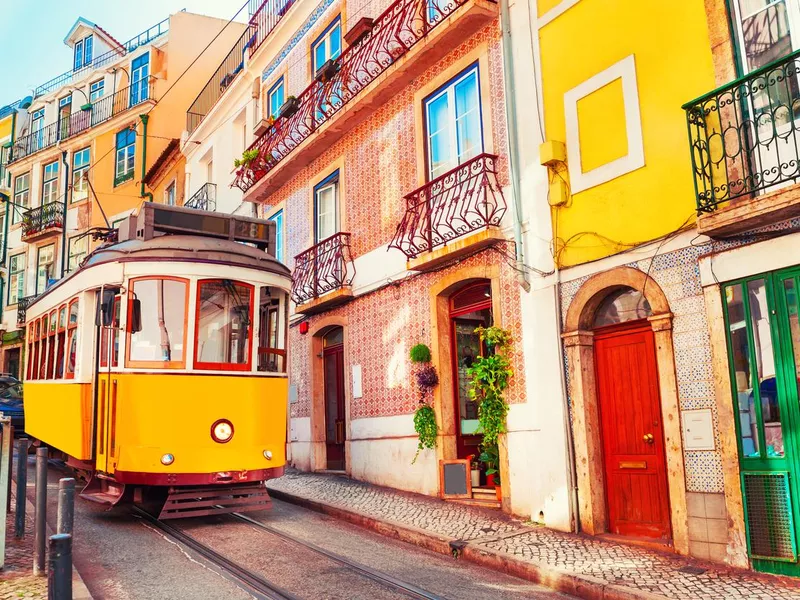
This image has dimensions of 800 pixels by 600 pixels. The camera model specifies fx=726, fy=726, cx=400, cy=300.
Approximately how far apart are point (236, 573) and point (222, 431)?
217 centimetres

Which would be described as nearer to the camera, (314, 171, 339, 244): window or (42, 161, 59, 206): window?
(314, 171, 339, 244): window

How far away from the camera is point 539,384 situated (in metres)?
8.50

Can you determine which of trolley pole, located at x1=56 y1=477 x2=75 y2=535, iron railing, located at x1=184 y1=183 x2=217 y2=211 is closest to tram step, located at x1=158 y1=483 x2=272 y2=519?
trolley pole, located at x1=56 y1=477 x2=75 y2=535

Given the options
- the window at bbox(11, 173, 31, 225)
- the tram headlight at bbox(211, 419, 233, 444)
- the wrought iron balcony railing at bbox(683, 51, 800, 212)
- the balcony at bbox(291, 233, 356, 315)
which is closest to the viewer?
the wrought iron balcony railing at bbox(683, 51, 800, 212)

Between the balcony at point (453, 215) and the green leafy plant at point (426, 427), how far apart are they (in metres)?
2.07

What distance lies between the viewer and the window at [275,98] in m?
16.5

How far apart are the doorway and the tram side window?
474 centimetres

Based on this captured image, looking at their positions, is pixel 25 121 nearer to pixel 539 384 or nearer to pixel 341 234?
pixel 341 234

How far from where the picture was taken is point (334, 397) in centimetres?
1392

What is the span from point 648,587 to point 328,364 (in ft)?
30.0

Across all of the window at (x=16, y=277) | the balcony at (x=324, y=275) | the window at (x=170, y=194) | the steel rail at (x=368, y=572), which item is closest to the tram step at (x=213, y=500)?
the steel rail at (x=368, y=572)

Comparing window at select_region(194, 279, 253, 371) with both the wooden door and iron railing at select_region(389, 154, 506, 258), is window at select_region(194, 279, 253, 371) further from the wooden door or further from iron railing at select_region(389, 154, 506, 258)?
the wooden door

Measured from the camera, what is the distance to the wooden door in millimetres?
13648

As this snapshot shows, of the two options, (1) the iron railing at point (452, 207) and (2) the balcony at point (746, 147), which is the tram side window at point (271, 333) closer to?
(1) the iron railing at point (452, 207)
